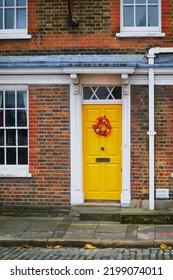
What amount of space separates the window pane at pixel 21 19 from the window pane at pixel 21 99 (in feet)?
5.07

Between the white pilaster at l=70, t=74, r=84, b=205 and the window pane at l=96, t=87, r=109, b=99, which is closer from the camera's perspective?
the white pilaster at l=70, t=74, r=84, b=205

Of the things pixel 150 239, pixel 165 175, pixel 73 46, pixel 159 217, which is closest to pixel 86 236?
pixel 150 239

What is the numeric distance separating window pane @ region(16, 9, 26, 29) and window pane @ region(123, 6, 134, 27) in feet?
7.67

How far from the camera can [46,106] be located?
12414mm

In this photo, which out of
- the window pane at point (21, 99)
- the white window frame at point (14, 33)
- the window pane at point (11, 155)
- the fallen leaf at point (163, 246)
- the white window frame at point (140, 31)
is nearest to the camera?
the fallen leaf at point (163, 246)

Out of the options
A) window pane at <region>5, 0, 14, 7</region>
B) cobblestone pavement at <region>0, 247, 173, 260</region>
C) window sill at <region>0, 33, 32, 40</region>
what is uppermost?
window pane at <region>5, 0, 14, 7</region>

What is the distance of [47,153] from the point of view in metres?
12.4

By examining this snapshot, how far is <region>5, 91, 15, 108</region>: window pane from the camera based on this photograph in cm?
1259

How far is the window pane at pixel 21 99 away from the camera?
12.6m

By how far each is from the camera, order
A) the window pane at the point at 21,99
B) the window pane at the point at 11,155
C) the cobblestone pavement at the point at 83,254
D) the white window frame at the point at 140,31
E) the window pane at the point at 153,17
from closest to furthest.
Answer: the cobblestone pavement at the point at 83,254, the white window frame at the point at 140,31, the window pane at the point at 153,17, the window pane at the point at 21,99, the window pane at the point at 11,155

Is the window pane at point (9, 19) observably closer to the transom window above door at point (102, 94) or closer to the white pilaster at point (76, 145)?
the white pilaster at point (76, 145)

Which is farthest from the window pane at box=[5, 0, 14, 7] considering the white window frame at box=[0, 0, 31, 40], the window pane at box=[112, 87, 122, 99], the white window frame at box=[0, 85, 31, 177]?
Result: the window pane at box=[112, 87, 122, 99]

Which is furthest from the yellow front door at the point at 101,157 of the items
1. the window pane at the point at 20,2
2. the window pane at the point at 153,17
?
the window pane at the point at 20,2

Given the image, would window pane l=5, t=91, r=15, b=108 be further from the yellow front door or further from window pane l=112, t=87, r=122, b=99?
window pane l=112, t=87, r=122, b=99
